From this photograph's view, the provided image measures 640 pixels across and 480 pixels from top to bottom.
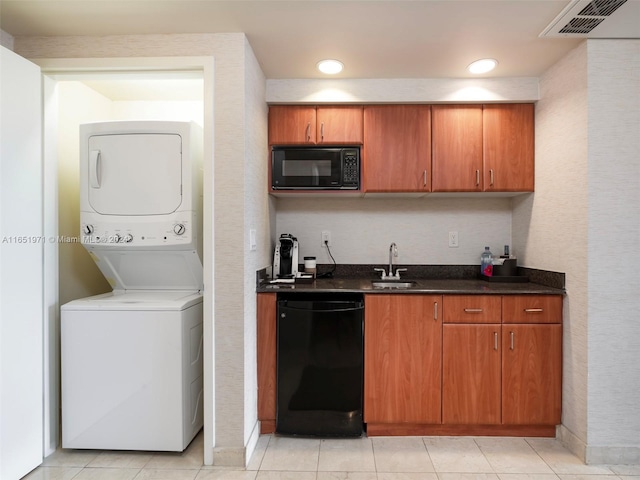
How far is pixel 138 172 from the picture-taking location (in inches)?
87.7

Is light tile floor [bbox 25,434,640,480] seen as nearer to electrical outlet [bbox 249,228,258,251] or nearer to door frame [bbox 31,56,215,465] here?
door frame [bbox 31,56,215,465]

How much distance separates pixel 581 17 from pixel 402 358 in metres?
2.04

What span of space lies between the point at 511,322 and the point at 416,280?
783mm

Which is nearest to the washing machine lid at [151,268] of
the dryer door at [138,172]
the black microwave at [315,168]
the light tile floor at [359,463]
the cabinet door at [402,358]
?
the dryer door at [138,172]

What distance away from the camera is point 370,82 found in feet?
8.82

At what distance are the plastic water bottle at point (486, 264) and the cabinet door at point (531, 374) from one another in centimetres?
53

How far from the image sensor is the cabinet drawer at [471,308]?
2.40 m

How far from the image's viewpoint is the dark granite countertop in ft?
7.88

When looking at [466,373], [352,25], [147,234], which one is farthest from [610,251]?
[147,234]

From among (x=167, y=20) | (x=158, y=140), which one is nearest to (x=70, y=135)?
(x=158, y=140)

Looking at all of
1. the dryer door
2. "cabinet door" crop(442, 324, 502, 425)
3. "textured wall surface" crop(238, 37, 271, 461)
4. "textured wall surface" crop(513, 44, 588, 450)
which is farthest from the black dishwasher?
"textured wall surface" crop(513, 44, 588, 450)

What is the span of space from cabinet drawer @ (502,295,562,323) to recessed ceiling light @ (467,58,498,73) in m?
1.45

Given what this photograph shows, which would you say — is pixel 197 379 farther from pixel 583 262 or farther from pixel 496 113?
pixel 496 113

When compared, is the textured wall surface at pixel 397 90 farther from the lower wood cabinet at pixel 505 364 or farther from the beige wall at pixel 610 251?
the lower wood cabinet at pixel 505 364
